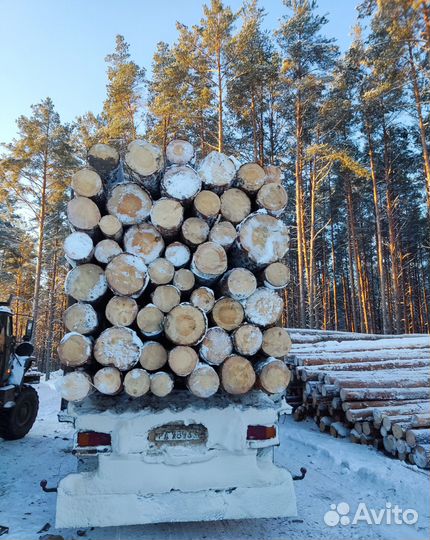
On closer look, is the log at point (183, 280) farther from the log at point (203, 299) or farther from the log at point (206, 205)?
the log at point (206, 205)

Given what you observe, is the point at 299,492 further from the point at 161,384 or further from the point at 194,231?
the point at 194,231

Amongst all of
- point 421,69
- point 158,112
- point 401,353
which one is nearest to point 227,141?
point 158,112

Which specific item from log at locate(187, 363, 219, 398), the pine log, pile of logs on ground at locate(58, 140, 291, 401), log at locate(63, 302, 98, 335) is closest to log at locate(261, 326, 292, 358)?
pile of logs on ground at locate(58, 140, 291, 401)

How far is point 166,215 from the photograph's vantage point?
3729 millimetres

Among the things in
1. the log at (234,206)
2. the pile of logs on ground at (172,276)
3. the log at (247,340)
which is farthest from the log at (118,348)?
the log at (234,206)

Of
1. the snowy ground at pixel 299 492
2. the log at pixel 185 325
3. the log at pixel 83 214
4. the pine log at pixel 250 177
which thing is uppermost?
the pine log at pixel 250 177

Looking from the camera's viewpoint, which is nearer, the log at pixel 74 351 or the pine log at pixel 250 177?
the log at pixel 74 351

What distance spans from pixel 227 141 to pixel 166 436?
1830 cm

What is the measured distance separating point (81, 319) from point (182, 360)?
980 mm

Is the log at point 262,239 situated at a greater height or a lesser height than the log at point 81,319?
greater

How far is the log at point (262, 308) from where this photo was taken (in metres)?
3.72

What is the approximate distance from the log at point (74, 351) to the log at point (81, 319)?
10 cm

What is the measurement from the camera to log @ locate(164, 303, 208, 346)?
11.3 ft

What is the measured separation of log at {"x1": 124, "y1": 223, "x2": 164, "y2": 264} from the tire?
17.6ft
